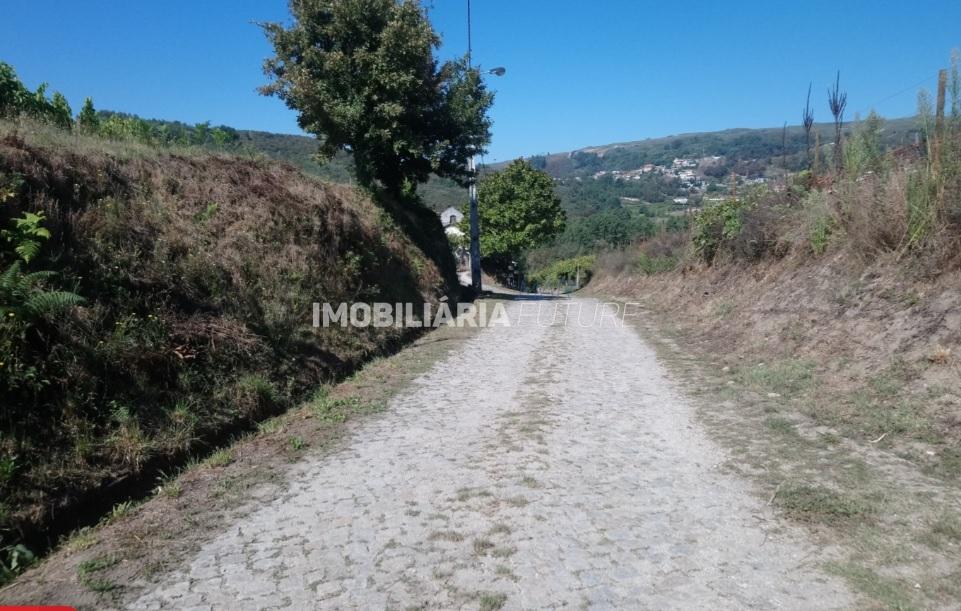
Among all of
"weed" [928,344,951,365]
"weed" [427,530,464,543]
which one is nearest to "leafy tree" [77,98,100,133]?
"weed" [427,530,464,543]

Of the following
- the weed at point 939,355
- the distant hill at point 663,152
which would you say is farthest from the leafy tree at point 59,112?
the distant hill at point 663,152

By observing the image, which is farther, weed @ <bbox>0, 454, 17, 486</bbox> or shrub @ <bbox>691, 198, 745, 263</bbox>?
shrub @ <bbox>691, 198, 745, 263</bbox>

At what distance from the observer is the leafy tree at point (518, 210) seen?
42.9 metres

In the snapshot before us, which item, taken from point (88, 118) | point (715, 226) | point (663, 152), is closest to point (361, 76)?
point (88, 118)

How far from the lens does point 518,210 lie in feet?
140

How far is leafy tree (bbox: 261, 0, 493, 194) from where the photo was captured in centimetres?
1625

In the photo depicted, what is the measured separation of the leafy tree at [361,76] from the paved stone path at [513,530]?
12.4 metres

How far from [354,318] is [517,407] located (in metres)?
4.80

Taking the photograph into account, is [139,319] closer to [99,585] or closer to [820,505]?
[99,585]

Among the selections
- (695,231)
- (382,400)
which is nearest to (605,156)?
(695,231)

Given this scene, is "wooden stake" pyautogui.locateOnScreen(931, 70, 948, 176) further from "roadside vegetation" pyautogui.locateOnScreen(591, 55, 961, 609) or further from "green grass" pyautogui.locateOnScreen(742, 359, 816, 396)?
"green grass" pyautogui.locateOnScreen(742, 359, 816, 396)

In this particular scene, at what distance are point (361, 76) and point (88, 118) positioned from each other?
772cm

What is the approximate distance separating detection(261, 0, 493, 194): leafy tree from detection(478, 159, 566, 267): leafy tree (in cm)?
2436

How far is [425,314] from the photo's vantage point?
14875 millimetres
